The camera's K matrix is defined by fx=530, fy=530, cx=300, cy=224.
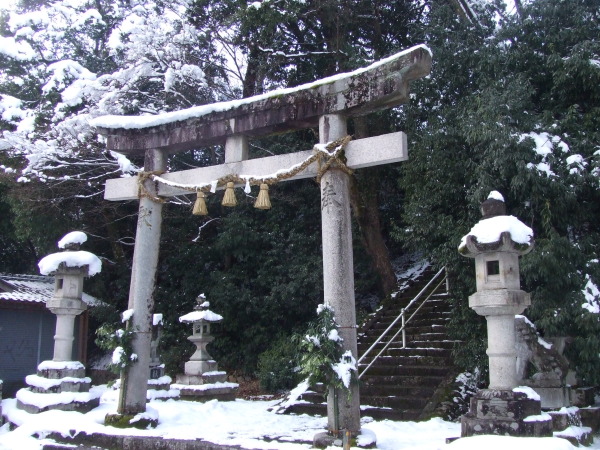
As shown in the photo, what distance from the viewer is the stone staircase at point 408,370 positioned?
887cm

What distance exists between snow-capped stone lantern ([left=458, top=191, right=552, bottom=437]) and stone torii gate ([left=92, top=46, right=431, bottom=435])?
4.24 ft

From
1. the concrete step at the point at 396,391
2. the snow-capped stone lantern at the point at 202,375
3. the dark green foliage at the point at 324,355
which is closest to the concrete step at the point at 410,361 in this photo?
the concrete step at the point at 396,391

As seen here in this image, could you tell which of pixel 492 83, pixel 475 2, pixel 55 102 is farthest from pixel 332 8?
pixel 55 102

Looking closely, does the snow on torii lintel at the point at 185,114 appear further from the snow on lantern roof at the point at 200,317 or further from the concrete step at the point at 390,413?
the concrete step at the point at 390,413

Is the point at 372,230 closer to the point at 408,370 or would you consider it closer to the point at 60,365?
the point at 408,370

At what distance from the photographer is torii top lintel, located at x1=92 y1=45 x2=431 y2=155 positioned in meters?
6.37

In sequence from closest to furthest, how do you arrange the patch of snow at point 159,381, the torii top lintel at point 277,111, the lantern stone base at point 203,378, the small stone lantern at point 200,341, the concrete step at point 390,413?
1. the torii top lintel at point 277,111
2. the concrete step at point 390,413
3. the patch of snow at point 159,381
4. the lantern stone base at point 203,378
5. the small stone lantern at point 200,341

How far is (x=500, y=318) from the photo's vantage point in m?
5.79

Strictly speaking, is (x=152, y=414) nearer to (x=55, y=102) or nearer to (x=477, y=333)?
(x=477, y=333)

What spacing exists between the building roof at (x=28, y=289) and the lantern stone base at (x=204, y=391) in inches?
202

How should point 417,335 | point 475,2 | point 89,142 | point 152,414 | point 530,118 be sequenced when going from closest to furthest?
point 152,414, point 530,118, point 417,335, point 475,2, point 89,142

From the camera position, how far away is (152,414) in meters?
Answer: 7.50

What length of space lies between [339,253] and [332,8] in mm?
9322

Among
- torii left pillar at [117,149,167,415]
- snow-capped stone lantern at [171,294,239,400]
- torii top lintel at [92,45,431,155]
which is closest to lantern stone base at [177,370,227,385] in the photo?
snow-capped stone lantern at [171,294,239,400]
